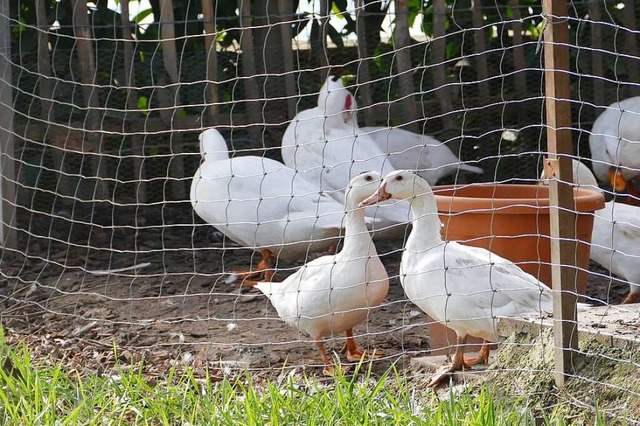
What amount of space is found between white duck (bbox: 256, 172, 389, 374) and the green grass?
0.46m

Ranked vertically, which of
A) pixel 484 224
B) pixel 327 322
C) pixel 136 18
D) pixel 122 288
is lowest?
pixel 122 288

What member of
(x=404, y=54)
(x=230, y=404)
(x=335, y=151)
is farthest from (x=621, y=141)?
(x=230, y=404)

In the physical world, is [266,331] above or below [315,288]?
below

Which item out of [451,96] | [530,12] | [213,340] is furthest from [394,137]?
[213,340]

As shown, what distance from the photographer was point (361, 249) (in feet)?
15.6

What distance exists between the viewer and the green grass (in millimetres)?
3541

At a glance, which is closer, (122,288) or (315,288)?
(315,288)

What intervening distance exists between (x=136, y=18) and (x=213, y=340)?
3563mm

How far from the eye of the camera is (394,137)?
7145 millimetres

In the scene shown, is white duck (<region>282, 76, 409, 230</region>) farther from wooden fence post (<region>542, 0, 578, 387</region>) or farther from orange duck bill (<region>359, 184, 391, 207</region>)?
wooden fence post (<region>542, 0, 578, 387</region>)

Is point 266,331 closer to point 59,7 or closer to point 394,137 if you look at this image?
point 394,137

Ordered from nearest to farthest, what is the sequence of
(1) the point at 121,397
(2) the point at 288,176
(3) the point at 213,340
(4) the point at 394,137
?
(1) the point at 121,397 → (3) the point at 213,340 → (2) the point at 288,176 → (4) the point at 394,137

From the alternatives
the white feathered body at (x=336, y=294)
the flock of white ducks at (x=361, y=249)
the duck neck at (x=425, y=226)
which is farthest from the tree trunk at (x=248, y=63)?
the duck neck at (x=425, y=226)

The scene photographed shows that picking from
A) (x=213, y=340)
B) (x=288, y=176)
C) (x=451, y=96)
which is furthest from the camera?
(x=451, y=96)
